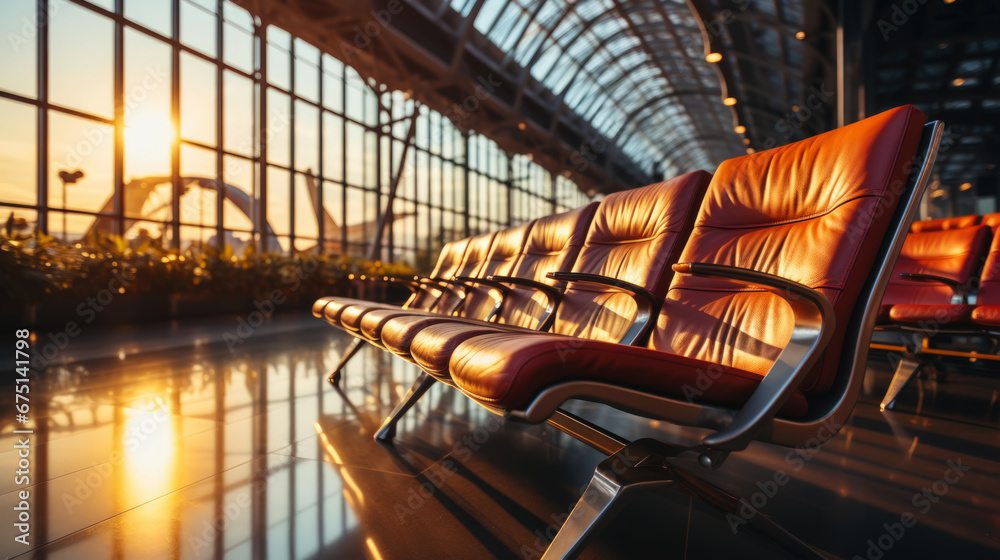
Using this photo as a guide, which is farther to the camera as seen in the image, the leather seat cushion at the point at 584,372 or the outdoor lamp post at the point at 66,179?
the outdoor lamp post at the point at 66,179

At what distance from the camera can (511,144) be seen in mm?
16953

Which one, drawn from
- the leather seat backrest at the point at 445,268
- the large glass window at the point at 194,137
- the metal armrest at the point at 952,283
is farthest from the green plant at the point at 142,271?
the metal armrest at the point at 952,283

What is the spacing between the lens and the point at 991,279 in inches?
112

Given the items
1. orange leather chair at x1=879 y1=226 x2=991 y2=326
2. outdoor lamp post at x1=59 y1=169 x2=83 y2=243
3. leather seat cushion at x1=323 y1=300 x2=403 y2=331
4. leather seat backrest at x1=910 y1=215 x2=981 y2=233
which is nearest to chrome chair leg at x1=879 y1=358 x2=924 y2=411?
orange leather chair at x1=879 y1=226 x2=991 y2=326

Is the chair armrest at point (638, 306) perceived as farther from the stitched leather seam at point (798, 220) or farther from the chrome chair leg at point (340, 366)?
the chrome chair leg at point (340, 366)

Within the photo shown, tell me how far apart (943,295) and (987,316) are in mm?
883

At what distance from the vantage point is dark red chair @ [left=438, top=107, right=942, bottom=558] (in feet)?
2.99

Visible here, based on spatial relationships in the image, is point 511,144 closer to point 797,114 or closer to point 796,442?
point 797,114

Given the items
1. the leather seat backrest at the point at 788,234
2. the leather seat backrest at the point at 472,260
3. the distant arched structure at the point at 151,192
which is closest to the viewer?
the leather seat backrest at the point at 788,234

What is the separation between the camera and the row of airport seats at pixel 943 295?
2338mm

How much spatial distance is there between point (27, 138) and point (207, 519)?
7.98 m

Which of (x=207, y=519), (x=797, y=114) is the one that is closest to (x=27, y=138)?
(x=207, y=519)

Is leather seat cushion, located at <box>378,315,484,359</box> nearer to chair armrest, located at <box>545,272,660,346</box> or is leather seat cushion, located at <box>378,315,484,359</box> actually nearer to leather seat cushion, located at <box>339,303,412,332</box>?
leather seat cushion, located at <box>339,303,412,332</box>

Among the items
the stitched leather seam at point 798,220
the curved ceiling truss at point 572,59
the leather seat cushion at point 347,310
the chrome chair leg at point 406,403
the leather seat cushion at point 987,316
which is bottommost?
the chrome chair leg at point 406,403
